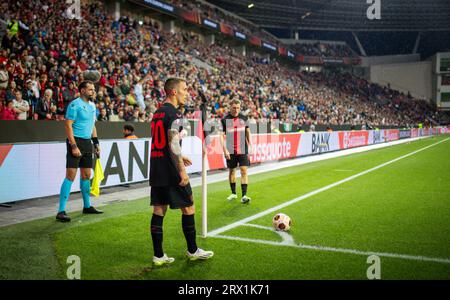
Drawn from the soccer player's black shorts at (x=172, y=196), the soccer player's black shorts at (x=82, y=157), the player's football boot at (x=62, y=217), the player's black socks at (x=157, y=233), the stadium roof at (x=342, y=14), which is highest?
the stadium roof at (x=342, y=14)

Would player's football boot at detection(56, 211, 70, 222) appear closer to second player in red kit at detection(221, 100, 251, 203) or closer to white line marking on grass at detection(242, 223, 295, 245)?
white line marking on grass at detection(242, 223, 295, 245)

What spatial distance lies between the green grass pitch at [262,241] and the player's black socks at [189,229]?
7.7 inches

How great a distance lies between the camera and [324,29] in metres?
63.5

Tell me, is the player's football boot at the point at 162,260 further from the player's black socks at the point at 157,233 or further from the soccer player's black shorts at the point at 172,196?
the soccer player's black shorts at the point at 172,196

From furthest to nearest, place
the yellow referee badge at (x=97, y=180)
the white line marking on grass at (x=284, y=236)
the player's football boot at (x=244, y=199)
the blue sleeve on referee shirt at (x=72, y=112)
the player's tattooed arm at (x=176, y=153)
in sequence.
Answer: the player's football boot at (x=244, y=199) < the yellow referee badge at (x=97, y=180) < the blue sleeve on referee shirt at (x=72, y=112) < the white line marking on grass at (x=284, y=236) < the player's tattooed arm at (x=176, y=153)

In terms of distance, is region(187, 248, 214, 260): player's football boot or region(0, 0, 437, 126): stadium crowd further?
region(0, 0, 437, 126): stadium crowd

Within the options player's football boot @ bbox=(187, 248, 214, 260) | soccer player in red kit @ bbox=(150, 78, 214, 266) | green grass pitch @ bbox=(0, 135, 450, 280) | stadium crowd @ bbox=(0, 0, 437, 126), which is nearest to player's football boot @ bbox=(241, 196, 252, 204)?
green grass pitch @ bbox=(0, 135, 450, 280)

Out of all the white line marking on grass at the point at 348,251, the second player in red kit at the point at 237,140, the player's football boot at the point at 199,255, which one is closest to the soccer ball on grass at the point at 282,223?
the white line marking on grass at the point at 348,251

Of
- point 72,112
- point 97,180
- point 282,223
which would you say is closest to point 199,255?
point 282,223

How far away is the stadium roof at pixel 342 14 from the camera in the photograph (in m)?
51.4

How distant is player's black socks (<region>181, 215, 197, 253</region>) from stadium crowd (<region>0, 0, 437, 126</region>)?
1.60m

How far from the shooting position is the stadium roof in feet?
169

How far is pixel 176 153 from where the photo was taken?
4277mm
